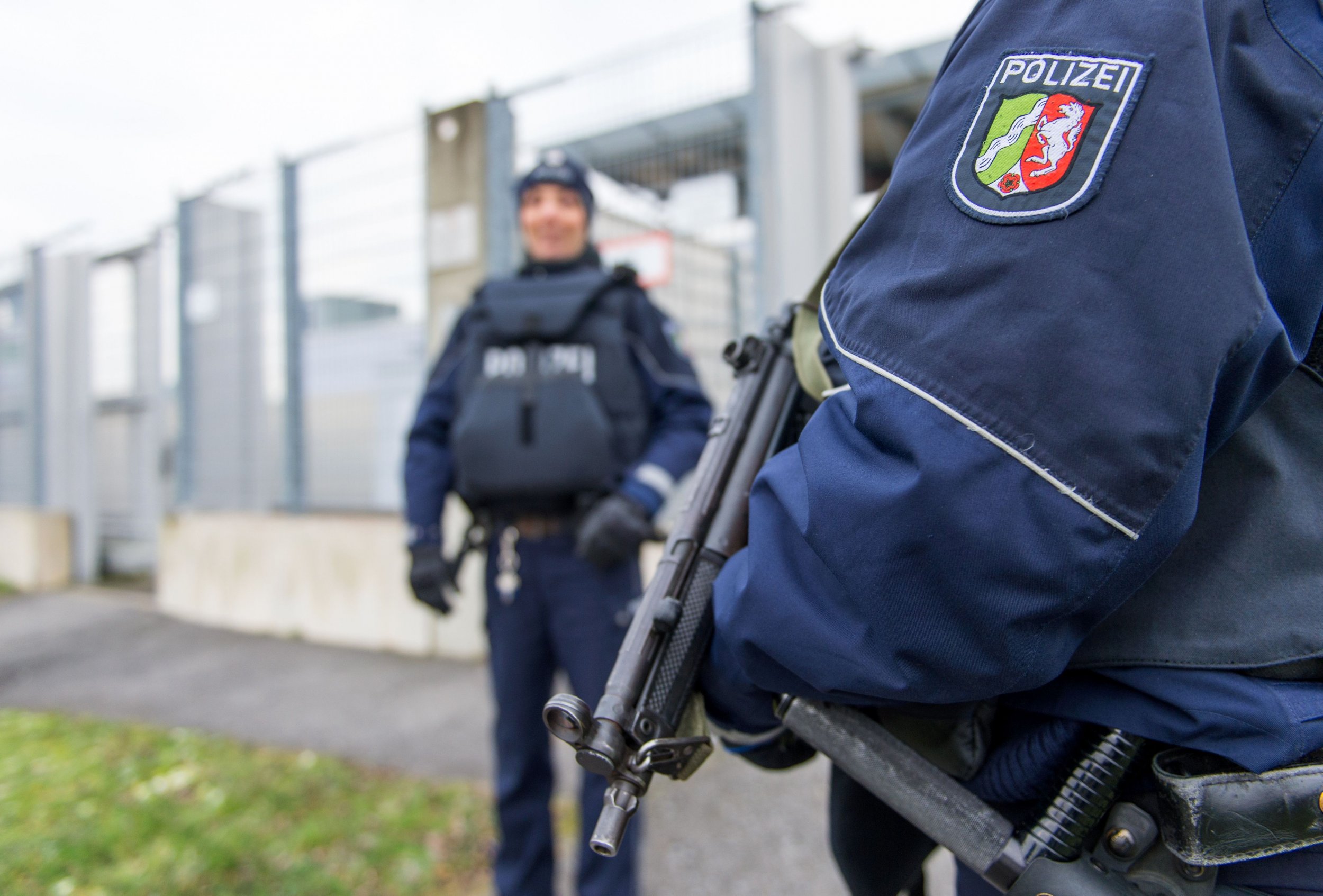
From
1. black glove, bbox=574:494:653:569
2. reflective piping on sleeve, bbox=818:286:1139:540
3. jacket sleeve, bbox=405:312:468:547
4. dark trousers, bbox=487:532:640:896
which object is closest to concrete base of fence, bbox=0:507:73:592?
jacket sleeve, bbox=405:312:468:547

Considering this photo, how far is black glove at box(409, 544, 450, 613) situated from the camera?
2199 millimetres

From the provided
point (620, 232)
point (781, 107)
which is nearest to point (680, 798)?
point (620, 232)

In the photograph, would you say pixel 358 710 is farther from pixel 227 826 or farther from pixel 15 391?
pixel 15 391

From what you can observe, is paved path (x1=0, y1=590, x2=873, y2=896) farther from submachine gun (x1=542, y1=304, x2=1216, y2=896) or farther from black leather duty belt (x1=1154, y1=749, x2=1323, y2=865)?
black leather duty belt (x1=1154, y1=749, x2=1323, y2=865)

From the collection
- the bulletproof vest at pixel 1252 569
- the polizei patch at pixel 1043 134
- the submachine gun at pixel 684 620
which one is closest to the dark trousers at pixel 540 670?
the submachine gun at pixel 684 620

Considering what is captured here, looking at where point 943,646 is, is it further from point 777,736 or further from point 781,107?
point 781,107

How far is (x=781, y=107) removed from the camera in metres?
3.53

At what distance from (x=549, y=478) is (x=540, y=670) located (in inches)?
21.6

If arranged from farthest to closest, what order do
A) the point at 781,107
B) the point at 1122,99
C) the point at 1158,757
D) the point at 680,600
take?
the point at 781,107
the point at 680,600
the point at 1158,757
the point at 1122,99

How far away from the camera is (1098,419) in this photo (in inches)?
24.3

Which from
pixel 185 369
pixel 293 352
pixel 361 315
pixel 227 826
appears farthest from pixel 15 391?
pixel 227 826

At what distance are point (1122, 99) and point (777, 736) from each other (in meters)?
0.85

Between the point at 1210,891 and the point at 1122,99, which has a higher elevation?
the point at 1122,99

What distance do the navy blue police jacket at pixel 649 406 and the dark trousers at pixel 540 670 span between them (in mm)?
272
